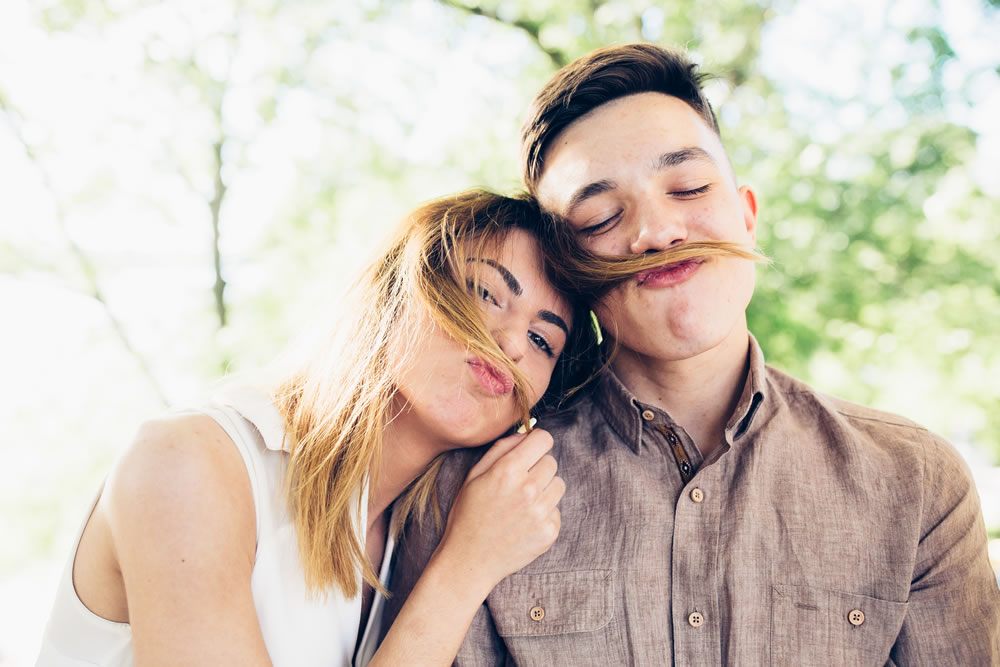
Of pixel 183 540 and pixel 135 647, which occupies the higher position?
pixel 183 540

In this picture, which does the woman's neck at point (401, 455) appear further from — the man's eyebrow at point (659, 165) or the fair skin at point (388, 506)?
the man's eyebrow at point (659, 165)

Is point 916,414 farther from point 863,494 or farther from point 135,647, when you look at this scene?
point 135,647

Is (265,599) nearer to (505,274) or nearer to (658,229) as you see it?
(505,274)

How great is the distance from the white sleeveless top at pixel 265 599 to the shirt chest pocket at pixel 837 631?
1056 millimetres

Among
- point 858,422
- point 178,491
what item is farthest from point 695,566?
point 178,491

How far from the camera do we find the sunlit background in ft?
15.3

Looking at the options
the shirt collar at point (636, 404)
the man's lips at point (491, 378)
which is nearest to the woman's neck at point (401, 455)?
the man's lips at point (491, 378)

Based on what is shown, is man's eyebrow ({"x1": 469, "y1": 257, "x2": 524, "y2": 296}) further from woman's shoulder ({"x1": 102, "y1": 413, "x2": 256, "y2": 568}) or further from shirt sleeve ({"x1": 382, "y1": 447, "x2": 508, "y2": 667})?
woman's shoulder ({"x1": 102, "y1": 413, "x2": 256, "y2": 568})

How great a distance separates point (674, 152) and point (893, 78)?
3.65 metres

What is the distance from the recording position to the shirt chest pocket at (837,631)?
1.67 m

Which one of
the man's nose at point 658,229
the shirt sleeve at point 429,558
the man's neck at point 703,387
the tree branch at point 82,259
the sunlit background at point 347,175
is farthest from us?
the tree branch at point 82,259

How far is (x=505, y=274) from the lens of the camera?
1875 millimetres

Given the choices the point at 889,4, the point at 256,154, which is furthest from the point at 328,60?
the point at 889,4

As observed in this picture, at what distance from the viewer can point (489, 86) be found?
6020 mm
